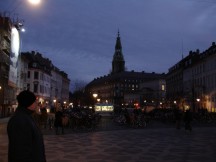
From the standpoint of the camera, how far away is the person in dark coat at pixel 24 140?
5217 millimetres

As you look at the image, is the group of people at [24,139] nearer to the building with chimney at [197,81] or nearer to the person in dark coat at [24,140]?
the person in dark coat at [24,140]

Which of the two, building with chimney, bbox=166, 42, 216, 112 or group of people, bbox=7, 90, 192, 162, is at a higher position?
building with chimney, bbox=166, 42, 216, 112

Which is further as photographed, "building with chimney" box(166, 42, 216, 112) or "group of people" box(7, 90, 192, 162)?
"building with chimney" box(166, 42, 216, 112)

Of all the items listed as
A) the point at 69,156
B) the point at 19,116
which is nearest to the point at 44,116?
the point at 69,156

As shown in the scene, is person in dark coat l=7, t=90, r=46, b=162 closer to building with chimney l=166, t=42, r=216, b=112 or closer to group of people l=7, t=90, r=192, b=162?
group of people l=7, t=90, r=192, b=162

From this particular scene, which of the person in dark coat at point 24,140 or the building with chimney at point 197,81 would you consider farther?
the building with chimney at point 197,81

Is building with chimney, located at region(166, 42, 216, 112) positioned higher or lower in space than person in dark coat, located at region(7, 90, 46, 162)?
higher

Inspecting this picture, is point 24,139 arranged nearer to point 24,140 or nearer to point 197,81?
point 24,140

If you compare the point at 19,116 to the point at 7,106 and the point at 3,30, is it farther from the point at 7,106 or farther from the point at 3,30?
the point at 7,106

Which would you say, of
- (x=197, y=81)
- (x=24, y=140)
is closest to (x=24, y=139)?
(x=24, y=140)

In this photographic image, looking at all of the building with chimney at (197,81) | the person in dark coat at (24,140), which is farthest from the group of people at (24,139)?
the building with chimney at (197,81)

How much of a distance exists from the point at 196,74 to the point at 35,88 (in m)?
39.2

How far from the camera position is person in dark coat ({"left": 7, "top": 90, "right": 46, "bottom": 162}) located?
5.22 metres

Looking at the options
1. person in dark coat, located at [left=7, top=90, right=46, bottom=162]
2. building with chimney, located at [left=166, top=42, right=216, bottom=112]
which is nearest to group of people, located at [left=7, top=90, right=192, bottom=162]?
person in dark coat, located at [left=7, top=90, right=46, bottom=162]
